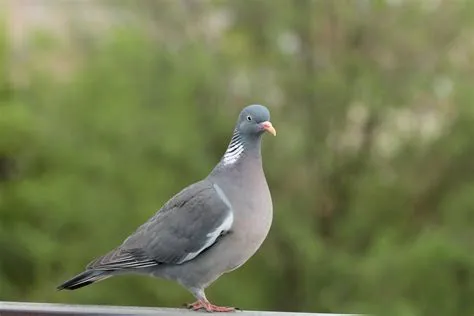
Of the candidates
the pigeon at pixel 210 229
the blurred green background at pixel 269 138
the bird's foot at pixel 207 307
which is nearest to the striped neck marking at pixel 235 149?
the pigeon at pixel 210 229

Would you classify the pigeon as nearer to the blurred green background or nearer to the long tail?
the long tail

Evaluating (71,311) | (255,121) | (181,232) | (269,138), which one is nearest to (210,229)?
(181,232)

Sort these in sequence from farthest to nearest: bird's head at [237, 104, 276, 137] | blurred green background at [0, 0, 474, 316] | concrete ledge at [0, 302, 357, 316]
Answer: blurred green background at [0, 0, 474, 316], bird's head at [237, 104, 276, 137], concrete ledge at [0, 302, 357, 316]

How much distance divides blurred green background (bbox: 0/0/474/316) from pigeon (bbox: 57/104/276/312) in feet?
8.12

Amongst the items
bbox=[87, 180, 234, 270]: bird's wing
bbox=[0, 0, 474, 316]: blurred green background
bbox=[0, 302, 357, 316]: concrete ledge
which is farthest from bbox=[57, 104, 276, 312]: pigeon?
bbox=[0, 0, 474, 316]: blurred green background

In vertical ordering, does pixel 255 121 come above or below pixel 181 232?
above

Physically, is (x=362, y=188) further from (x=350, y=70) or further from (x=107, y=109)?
(x=107, y=109)

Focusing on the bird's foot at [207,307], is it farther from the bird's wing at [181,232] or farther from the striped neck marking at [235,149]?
the striped neck marking at [235,149]

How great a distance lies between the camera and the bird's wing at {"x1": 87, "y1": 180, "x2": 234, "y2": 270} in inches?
63.6

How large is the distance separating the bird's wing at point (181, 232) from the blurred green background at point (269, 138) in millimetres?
2470

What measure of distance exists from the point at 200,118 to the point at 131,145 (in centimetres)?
38

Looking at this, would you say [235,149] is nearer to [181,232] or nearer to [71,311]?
[181,232]

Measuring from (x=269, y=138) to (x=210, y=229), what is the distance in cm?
268

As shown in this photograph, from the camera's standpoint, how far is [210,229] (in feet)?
5.33
